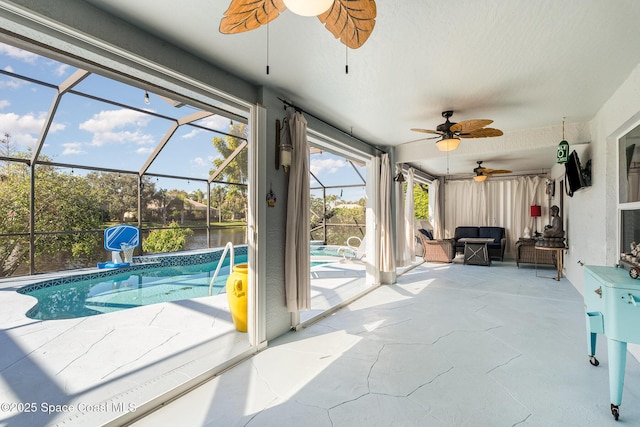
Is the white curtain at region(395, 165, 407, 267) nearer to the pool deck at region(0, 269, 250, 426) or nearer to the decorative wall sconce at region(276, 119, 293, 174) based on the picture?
the decorative wall sconce at region(276, 119, 293, 174)

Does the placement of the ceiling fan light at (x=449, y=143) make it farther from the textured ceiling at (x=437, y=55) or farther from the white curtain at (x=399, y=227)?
the white curtain at (x=399, y=227)

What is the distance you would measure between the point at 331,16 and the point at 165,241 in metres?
8.15

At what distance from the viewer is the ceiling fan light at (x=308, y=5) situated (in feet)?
3.26

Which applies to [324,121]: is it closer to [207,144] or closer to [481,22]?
[481,22]

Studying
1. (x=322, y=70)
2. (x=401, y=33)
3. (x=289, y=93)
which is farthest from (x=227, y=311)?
(x=401, y=33)

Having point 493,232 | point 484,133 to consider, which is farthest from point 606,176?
point 493,232

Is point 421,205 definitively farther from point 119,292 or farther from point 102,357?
point 102,357

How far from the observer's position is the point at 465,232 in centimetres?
819

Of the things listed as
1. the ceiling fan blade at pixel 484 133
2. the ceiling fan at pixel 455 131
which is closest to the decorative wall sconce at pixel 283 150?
the ceiling fan at pixel 455 131

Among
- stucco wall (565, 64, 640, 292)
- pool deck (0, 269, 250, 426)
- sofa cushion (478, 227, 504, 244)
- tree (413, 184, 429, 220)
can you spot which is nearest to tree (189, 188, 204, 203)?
pool deck (0, 269, 250, 426)

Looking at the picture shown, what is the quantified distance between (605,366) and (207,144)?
11901 mm

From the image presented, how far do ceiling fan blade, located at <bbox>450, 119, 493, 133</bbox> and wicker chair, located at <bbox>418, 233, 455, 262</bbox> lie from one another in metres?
4.39

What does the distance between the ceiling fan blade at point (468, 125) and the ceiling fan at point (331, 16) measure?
228 centimetres

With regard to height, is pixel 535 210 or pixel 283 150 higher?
pixel 283 150
